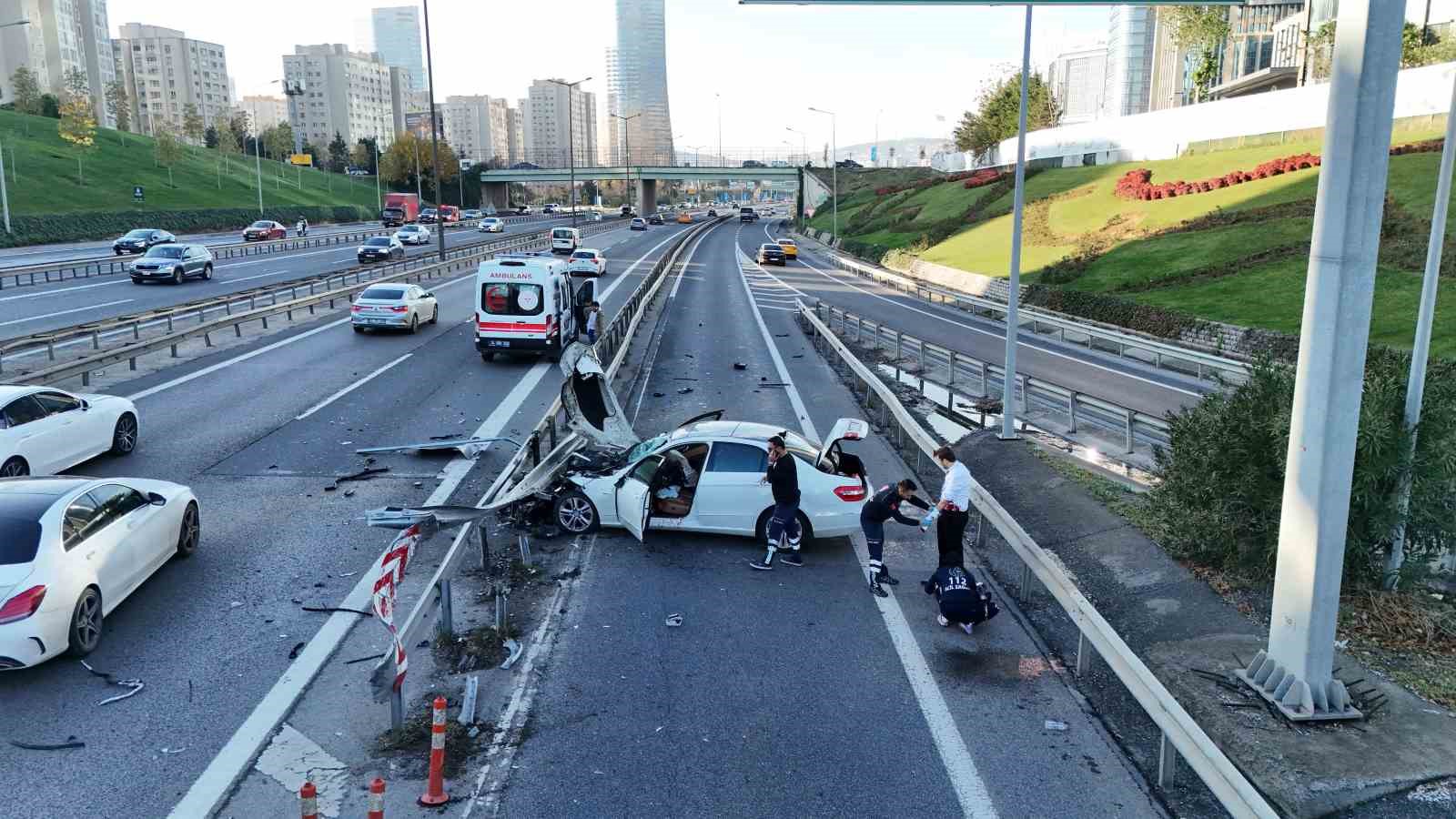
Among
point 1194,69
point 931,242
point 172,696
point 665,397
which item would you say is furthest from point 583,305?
point 1194,69

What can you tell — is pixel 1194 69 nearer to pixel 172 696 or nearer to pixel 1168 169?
pixel 1168 169

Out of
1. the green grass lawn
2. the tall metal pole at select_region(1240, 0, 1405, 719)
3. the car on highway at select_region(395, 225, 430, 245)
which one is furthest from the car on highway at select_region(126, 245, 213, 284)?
the tall metal pole at select_region(1240, 0, 1405, 719)

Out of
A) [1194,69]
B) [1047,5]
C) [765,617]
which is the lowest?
[765,617]

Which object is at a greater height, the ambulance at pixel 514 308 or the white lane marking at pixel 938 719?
the ambulance at pixel 514 308

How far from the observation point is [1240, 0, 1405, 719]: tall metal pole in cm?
740

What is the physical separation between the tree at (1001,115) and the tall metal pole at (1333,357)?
3595 inches

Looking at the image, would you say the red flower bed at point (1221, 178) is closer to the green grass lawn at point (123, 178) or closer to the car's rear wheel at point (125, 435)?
the car's rear wheel at point (125, 435)

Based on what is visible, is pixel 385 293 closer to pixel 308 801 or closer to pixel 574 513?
pixel 574 513

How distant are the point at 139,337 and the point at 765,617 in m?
23.4

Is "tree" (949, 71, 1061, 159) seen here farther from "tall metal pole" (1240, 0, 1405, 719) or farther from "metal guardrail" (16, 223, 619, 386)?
"tall metal pole" (1240, 0, 1405, 719)

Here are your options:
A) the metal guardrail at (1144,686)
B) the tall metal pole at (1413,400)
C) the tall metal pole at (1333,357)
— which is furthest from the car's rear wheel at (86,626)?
the tall metal pole at (1413,400)

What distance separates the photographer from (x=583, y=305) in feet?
94.5

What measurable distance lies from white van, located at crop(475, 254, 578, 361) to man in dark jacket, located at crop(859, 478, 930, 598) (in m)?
15.8

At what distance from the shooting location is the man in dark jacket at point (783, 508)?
11414 millimetres
